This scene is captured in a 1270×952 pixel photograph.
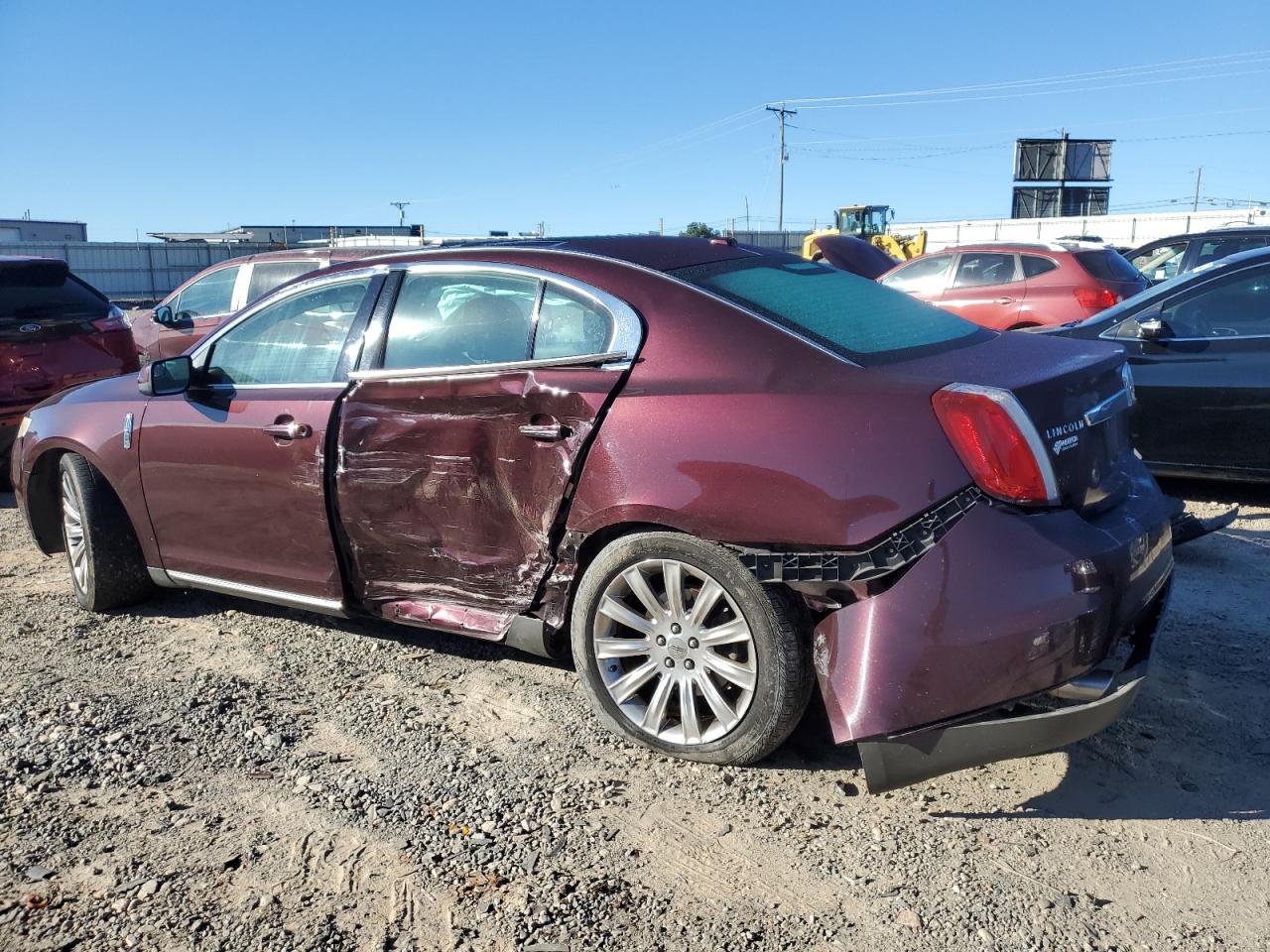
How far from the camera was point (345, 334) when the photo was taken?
4.11m

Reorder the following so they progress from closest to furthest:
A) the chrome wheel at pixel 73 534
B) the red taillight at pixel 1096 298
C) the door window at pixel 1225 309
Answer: the chrome wheel at pixel 73 534
the door window at pixel 1225 309
the red taillight at pixel 1096 298

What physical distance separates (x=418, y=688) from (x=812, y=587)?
1.79m


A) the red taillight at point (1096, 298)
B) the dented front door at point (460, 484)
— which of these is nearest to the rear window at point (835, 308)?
the dented front door at point (460, 484)

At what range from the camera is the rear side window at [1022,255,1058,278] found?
11.5 metres

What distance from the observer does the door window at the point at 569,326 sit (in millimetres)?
3527

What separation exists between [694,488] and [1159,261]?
15831 millimetres

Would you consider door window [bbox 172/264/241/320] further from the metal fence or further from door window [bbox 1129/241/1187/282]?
the metal fence

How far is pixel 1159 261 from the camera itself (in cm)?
1644

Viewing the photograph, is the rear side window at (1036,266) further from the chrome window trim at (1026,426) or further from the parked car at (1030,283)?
the chrome window trim at (1026,426)

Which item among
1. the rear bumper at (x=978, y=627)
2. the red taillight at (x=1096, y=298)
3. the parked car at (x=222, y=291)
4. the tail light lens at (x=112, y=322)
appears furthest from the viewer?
the red taillight at (x=1096, y=298)

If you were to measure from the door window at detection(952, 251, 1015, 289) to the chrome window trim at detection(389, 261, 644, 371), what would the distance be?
9.26 metres

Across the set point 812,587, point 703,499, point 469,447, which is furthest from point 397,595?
point 812,587

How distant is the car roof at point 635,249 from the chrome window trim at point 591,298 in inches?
3.1

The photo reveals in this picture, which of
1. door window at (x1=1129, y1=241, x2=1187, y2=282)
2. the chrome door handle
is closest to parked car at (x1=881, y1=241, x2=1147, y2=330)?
door window at (x1=1129, y1=241, x2=1187, y2=282)
